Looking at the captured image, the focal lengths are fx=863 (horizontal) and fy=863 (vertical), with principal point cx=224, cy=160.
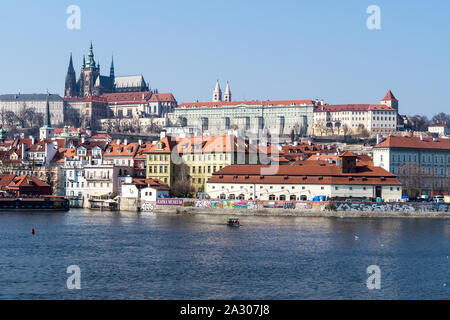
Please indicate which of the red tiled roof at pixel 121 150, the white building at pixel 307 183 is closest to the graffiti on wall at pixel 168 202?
the white building at pixel 307 183

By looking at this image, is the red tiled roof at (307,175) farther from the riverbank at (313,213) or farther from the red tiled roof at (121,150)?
the red tiled roof at (121,150)

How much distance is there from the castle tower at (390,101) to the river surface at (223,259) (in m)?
136

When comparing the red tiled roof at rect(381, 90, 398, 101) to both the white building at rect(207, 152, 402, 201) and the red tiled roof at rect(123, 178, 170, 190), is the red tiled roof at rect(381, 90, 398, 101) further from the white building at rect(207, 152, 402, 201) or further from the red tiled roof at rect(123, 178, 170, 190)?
the red tiled roof at rect(123, 178, 170, 190)

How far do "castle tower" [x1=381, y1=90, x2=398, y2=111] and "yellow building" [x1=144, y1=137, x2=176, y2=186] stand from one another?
394 feet

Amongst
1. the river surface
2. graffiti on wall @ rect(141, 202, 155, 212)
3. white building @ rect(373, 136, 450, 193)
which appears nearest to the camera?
the river surface

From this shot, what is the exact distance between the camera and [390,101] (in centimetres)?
18912

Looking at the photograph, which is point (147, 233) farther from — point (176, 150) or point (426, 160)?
point (426, 160)

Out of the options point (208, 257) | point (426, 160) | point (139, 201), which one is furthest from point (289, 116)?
point (208, 257)

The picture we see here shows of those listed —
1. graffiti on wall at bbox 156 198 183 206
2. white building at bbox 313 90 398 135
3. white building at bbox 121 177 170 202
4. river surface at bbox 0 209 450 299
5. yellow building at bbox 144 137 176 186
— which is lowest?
river surface at bbox 0 209 450 299

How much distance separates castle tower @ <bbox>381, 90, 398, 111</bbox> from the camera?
189 m

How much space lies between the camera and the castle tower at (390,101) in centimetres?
18900

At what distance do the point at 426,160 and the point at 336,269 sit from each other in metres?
52.8

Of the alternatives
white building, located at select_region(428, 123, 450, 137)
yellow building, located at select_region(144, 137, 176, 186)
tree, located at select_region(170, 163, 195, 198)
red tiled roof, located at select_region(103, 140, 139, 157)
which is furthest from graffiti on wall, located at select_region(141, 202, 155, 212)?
white building, located at select_region(428, 123, 450, 137)

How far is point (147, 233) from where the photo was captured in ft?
158
